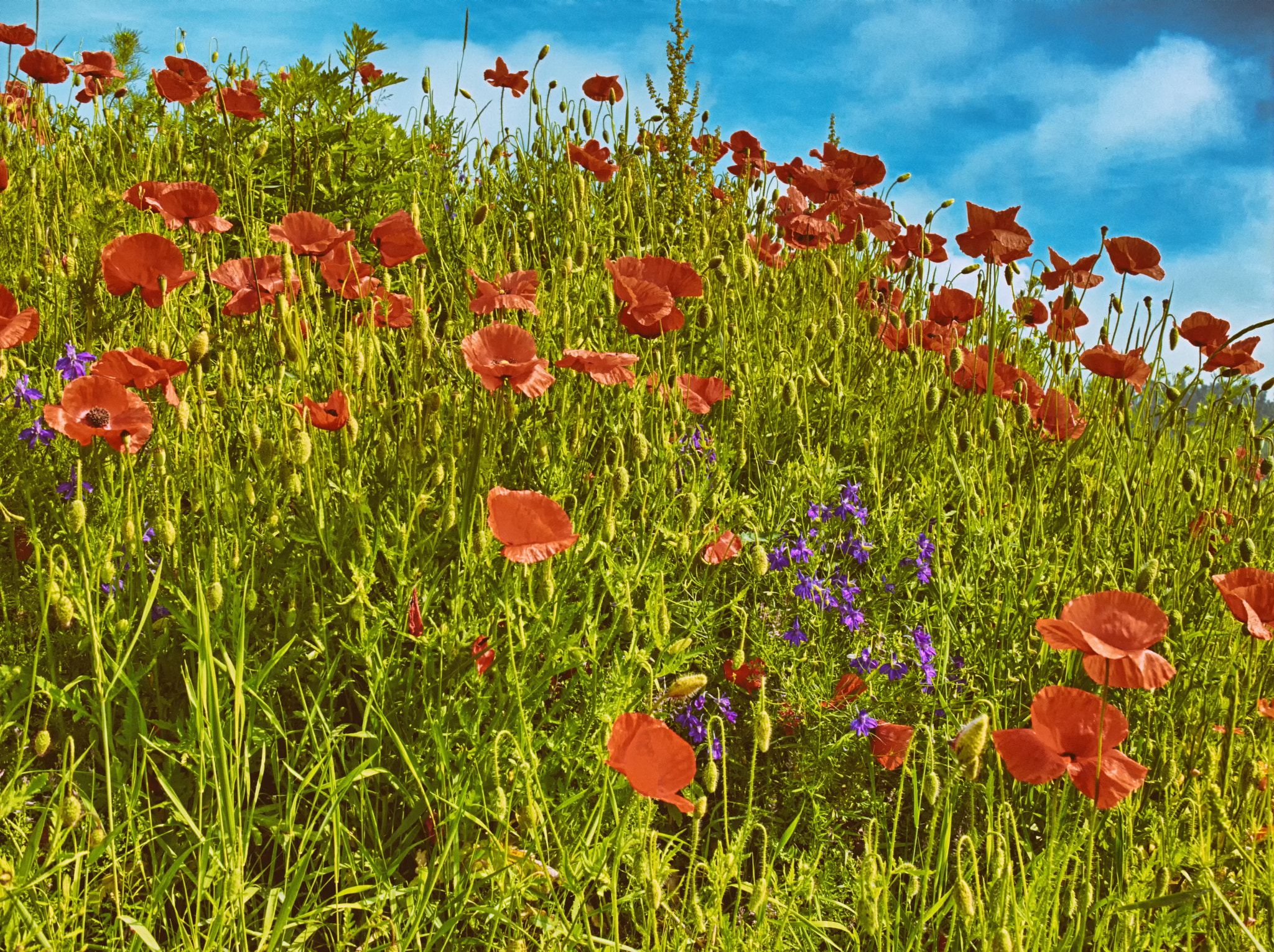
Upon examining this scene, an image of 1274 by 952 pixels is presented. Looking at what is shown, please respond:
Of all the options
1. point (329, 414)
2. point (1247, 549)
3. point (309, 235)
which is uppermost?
point (309, 235)

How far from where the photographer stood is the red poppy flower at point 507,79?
3477 mm

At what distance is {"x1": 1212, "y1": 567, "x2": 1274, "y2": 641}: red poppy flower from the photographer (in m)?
1.55

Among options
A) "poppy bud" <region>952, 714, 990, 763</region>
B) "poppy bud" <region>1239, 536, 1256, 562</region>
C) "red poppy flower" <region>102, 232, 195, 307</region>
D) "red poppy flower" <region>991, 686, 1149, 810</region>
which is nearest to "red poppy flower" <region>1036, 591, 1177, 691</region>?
"red poppy flower" <region>991, 686, 1149, 810</region>

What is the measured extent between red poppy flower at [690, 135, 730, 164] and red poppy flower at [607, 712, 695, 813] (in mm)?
3127

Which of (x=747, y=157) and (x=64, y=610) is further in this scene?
(x=747, y=157)

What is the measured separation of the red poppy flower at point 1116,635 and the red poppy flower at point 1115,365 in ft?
4.31

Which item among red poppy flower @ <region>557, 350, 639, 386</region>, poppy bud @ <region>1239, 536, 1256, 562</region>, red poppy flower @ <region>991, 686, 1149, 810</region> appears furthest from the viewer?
poppy bud @ <region>1239, 536, 1256, 562</region>

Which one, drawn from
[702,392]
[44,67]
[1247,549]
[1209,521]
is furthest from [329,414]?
[44,67]

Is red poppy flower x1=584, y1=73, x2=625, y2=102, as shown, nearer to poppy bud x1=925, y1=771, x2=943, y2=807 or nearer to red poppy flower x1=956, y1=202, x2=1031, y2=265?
red poppy flower x1=956, y1=202, x2=1031, y2=265

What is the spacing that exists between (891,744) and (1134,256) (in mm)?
1753

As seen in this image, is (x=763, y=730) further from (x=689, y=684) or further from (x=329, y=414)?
(x=329, y=414)

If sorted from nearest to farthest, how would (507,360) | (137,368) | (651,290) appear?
(137,368), (507,360), (651,290)

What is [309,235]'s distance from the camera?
2115 millimetres

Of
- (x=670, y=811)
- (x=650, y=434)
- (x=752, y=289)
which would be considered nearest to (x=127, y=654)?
(x=670, y=811)
